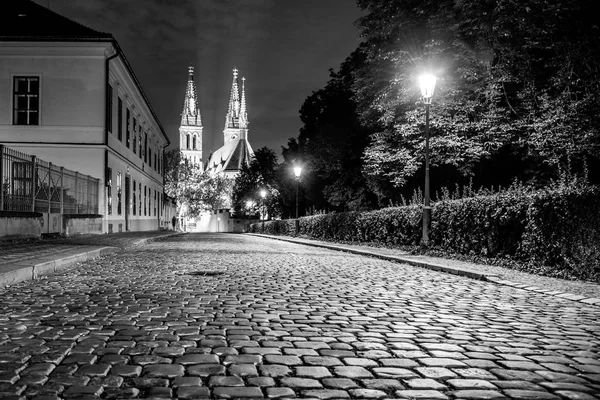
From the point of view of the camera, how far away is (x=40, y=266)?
8594 mm

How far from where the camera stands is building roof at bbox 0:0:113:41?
24375mm

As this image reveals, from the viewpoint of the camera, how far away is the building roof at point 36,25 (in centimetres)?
2438

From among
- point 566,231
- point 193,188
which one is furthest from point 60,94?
point 193,188

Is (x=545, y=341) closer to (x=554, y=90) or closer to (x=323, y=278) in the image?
(x=323, y=278)

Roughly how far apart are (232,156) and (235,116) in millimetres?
22773

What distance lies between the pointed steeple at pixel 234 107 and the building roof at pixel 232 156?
7.23m

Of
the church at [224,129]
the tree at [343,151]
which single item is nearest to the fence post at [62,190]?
the tree at [343,151]

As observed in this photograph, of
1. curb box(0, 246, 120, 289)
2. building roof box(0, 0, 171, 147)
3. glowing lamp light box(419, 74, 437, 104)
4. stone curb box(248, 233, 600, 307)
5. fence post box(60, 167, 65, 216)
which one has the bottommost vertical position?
stone curb box(248, 233, 600, 307)

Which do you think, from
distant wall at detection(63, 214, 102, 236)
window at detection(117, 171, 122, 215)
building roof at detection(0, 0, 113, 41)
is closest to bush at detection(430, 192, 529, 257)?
distant wall at detection(63, 214, 102, 236)

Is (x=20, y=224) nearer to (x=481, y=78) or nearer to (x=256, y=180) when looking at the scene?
(x=481, y=78)

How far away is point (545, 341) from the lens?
4578 mm

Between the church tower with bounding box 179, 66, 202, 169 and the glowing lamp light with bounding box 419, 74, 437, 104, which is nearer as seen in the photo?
the glowing lamp light with bounding box 419, 74, 437, 104

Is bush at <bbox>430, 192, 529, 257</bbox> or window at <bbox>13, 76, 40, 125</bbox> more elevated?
window at <bbox>13, 76, 40, 125</bbox>

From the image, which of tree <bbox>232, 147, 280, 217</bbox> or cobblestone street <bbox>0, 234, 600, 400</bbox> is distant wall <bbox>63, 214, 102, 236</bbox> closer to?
cobblestone street <bbox>0, 234, 600, 400</bbox>
